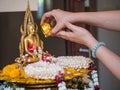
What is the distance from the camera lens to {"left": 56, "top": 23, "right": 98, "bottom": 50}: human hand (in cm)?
75

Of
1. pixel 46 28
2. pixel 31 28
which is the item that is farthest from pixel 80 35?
pixel 31 28

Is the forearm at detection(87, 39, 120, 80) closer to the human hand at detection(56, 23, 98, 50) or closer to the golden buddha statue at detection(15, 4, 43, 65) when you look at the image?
the human hand at detection(56, 23, 98, 50)

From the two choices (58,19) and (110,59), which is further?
(58,19)

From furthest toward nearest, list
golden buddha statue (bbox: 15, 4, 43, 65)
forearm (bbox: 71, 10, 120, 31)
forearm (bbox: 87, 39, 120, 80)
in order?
1. golden buddha statue (bbox: 15, 4, 43, 65)
2. forearm (bbox: 71, 10, 120, 31)
3. forearm (bbox: 87, 39, 120, 80)

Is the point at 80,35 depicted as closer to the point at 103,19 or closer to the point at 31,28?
the point at 103,19

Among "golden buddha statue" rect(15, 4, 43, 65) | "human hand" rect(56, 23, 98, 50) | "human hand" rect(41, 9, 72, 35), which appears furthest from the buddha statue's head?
"human hand" rect(56, 23, 98, 50)

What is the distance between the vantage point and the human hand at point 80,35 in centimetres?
75

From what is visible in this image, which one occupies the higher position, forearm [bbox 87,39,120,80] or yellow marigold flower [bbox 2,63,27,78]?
forearm [bbox 87,39,120,80]

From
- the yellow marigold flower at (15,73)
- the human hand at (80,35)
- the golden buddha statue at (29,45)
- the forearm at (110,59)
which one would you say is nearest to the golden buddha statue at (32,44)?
the golden buddha statue at (29,45)

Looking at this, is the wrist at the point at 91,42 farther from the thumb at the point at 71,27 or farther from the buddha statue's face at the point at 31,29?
the buddha statue's face at the point at 31,29

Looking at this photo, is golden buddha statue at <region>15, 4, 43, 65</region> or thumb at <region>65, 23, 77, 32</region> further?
golden buddha statue at <region>15, 4, 43, 65</region>

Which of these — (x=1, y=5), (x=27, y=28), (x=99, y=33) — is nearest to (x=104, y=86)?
(x=99, y=33)

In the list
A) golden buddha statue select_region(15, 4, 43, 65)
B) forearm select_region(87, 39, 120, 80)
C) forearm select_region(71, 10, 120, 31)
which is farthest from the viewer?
golden buddha statue select_region(15, 4, 43, 65)

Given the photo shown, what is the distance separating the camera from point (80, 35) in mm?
778
